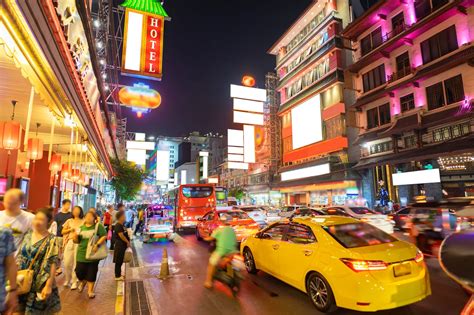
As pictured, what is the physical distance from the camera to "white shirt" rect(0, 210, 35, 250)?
3.96 meters

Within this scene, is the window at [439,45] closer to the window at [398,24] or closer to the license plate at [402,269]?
the window at [398,24]

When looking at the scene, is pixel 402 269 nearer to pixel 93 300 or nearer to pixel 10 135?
pixel 93 300

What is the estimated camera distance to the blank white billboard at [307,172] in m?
35.2

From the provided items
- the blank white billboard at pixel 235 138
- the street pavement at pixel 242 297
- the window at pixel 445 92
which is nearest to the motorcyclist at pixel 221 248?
the street pavement at pixel 242 297

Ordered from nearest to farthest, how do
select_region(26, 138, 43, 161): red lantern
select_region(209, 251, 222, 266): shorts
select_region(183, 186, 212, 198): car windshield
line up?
select_region(209, 251, 222, 266): shorts, select_region(26, 138, 43, 161): red lantern, select_region(183, 186, 212, 198): car windshield

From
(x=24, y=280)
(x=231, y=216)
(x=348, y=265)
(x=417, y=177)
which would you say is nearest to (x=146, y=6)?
(x=231, y=216)

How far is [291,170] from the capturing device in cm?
4241

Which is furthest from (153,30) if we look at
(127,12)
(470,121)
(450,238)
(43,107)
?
(470,121)

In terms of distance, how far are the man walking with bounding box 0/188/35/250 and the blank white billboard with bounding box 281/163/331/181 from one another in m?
33.5

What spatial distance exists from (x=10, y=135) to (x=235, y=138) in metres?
42.4

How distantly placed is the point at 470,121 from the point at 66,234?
23964mm

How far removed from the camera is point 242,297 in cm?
635

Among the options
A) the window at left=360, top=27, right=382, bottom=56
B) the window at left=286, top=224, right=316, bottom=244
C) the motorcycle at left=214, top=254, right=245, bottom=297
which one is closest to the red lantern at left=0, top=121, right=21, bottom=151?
the motorcycle at left=214, top=254, right=245, bottom=297

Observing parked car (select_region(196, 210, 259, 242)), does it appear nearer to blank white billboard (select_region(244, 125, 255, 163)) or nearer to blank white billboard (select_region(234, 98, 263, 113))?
blank white billboard (select_region(234, 98, 263, 113))
